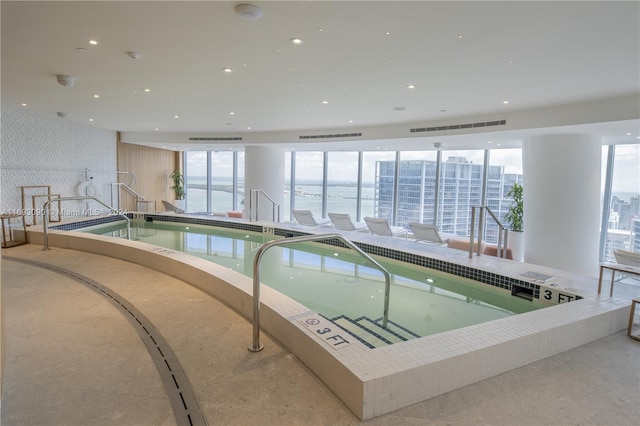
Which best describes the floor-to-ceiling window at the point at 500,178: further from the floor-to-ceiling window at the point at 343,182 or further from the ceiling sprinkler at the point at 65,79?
the ceiling sprinkler at the point at 65,79

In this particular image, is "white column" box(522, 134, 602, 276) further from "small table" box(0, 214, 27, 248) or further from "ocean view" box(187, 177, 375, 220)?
"small table" box(0, 214, 27, 248)

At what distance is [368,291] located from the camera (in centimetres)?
349

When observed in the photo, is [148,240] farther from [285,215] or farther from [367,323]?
[285,215]

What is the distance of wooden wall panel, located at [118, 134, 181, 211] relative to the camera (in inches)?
406

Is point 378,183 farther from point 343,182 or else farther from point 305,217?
point 305,217

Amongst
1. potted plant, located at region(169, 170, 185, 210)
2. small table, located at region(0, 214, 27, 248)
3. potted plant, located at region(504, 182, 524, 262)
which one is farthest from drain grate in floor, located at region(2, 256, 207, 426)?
potted plant, located at region(169, 170, 185, 210)

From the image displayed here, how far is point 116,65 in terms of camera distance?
3.82 metres

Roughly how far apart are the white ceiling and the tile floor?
90.0 inches

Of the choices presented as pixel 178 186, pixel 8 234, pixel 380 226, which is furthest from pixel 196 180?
pixel 380 226

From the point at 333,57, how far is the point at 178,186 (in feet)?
33.9

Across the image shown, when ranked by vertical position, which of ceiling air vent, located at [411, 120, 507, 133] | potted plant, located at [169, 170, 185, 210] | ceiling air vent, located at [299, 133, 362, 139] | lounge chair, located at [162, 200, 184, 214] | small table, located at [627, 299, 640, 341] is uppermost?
ceiling air vent, located at [299, 133, 362, 139]

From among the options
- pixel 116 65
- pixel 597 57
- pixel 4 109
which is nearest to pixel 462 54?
pixel 597 57

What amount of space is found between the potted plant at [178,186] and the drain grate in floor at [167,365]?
9818mm

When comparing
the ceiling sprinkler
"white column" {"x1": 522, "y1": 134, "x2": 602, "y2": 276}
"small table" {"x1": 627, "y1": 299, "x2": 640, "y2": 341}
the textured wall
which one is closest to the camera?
"small table" {"x1": 627, "y1": 299, "x2": 640, "y2": 341}
